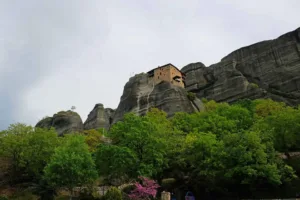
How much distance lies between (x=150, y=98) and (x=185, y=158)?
29947mm

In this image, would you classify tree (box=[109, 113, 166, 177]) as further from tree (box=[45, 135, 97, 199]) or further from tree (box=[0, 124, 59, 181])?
tree (box=[0, 124, 59, 181])

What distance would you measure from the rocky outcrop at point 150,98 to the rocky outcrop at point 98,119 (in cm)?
911

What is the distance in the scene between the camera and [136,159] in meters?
28.3

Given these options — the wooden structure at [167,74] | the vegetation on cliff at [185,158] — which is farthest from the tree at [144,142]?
the wooden structure at [167,74]

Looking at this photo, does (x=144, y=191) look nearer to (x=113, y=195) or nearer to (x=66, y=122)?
(x=113, y=195)

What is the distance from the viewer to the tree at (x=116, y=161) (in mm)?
27734

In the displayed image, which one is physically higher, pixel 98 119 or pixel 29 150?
pixel 98 119

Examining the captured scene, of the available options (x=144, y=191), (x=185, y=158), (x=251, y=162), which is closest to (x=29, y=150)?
(x=144, y=191)

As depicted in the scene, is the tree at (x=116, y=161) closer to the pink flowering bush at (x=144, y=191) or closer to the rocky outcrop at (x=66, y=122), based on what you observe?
the pink flowering bush at (x=144, y=191)

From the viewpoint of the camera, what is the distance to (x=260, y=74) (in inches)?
2477

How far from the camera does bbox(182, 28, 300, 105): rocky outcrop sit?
55.7 metres

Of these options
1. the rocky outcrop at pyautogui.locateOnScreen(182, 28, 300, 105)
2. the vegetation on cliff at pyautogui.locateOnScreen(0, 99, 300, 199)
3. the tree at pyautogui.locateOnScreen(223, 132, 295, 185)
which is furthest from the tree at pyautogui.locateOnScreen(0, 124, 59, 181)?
the rocky outcrop at pyautogui.locateOnScreen(182, 28, 300, 105)

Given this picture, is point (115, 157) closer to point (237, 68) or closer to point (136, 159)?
point (136, 159)

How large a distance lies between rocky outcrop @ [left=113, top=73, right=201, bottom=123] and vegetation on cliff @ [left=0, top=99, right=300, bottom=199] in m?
18.0
